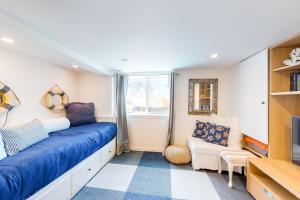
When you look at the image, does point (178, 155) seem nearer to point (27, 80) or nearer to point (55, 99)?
point (55, 99)

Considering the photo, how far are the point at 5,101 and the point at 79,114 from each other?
1.29m

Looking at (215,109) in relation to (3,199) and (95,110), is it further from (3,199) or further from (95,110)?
(3,199)

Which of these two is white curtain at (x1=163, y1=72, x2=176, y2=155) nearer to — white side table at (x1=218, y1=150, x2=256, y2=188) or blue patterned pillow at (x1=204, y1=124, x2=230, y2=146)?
blue patterned pillow at (x1=204, y1=124, x2=230, y2=146)

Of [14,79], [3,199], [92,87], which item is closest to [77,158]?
[3,199]

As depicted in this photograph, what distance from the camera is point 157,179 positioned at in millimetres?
2365

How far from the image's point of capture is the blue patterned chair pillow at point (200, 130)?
10.3 ft

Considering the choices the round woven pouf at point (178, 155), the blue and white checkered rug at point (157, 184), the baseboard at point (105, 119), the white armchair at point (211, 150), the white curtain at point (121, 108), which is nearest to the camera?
the blue and white checkered rug at point (157, 184)

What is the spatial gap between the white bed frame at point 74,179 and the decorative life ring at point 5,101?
3.98ft

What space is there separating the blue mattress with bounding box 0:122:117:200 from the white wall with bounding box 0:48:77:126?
75 centimetres

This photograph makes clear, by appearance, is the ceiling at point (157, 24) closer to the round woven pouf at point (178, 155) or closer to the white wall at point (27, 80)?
the white wall at point (27, 80)

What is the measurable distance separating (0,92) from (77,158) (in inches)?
53.8

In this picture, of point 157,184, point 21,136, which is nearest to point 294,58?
point 157,184

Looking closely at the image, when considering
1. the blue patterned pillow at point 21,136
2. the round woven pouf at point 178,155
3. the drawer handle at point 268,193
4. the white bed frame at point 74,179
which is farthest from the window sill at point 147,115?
the drawer handle at point 268,193

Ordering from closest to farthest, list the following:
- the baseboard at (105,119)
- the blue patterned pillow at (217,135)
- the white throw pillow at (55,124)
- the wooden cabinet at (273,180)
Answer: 1. the wooden cabinet at (273,180)
2. the white throw pillow at (55,124)
3. the blue patterned pillow at (217,135)
4. the baseboard at (105,119)
